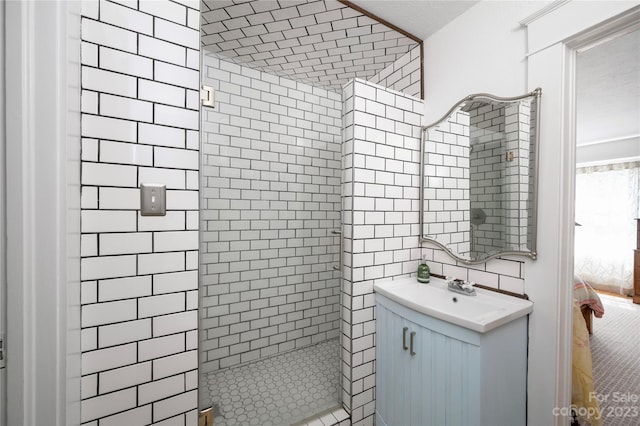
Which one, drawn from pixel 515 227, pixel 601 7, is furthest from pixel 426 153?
pixel 601 7

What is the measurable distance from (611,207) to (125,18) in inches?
248

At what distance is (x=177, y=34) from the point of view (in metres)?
0.90

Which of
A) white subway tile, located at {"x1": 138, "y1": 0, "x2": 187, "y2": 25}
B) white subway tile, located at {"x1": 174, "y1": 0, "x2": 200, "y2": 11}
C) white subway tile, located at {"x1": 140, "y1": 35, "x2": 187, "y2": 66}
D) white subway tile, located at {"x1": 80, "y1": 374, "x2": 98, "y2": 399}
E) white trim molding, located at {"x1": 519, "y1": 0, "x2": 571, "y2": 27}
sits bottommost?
white subway tile, located at {"x1": 80, "y1": 374, "x2": 98, "y2": 399}

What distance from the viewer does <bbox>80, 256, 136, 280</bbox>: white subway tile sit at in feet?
2.61

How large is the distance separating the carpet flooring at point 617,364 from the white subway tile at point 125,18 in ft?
10.4

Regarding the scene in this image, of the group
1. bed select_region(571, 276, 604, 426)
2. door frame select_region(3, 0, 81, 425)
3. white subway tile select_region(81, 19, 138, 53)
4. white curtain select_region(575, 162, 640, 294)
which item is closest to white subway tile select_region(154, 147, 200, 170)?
door frame select_region(3, 0, 81, 425)

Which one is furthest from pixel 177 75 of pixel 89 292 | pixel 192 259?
pixel 89 292

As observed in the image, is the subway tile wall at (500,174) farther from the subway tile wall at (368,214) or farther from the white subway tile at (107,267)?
the white subway tile at (107,267)

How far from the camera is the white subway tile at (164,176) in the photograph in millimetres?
861

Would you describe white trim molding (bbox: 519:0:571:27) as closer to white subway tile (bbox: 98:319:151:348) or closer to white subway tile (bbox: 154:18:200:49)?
white subway tile (bbox: 154:18:200:49)

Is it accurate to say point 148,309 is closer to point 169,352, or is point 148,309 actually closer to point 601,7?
point 169,352

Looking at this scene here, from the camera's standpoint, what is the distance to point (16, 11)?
21.7 inches

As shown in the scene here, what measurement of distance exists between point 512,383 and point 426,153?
4.22 ft

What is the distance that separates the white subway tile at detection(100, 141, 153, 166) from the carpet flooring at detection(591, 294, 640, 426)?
9.54 ft
